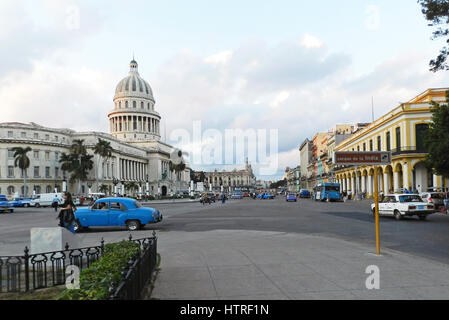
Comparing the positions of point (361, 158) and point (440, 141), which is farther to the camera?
point (440, 141)

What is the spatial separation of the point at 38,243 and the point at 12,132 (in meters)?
79.7

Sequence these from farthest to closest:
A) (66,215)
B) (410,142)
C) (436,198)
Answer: (410,142) → (436,198) → (66,215)

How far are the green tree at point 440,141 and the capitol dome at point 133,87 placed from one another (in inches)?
4471

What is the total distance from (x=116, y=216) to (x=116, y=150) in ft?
293

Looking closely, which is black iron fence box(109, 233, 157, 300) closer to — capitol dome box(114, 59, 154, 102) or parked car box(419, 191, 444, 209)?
parked car box(419, 191, 444, 209)

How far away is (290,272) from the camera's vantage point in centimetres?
781

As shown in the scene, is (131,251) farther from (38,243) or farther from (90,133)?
(90,133)

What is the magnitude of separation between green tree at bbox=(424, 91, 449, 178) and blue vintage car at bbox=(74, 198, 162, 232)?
65.5 feet

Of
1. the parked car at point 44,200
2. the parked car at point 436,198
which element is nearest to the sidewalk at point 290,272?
the parked car at point 436,198

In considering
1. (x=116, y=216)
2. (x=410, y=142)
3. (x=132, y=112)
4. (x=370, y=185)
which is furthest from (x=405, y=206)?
(x=132, y=112)

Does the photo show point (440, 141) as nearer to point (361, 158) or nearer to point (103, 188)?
point (361, 158)

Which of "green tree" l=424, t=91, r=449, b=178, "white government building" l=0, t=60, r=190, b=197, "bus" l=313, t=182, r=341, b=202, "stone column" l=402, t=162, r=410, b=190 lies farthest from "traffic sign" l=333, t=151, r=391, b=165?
"white government building" l=0, t=60, r=190, b=197

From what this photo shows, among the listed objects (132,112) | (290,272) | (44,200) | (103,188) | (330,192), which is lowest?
(44,200)

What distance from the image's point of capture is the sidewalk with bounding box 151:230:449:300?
20.5 ft
